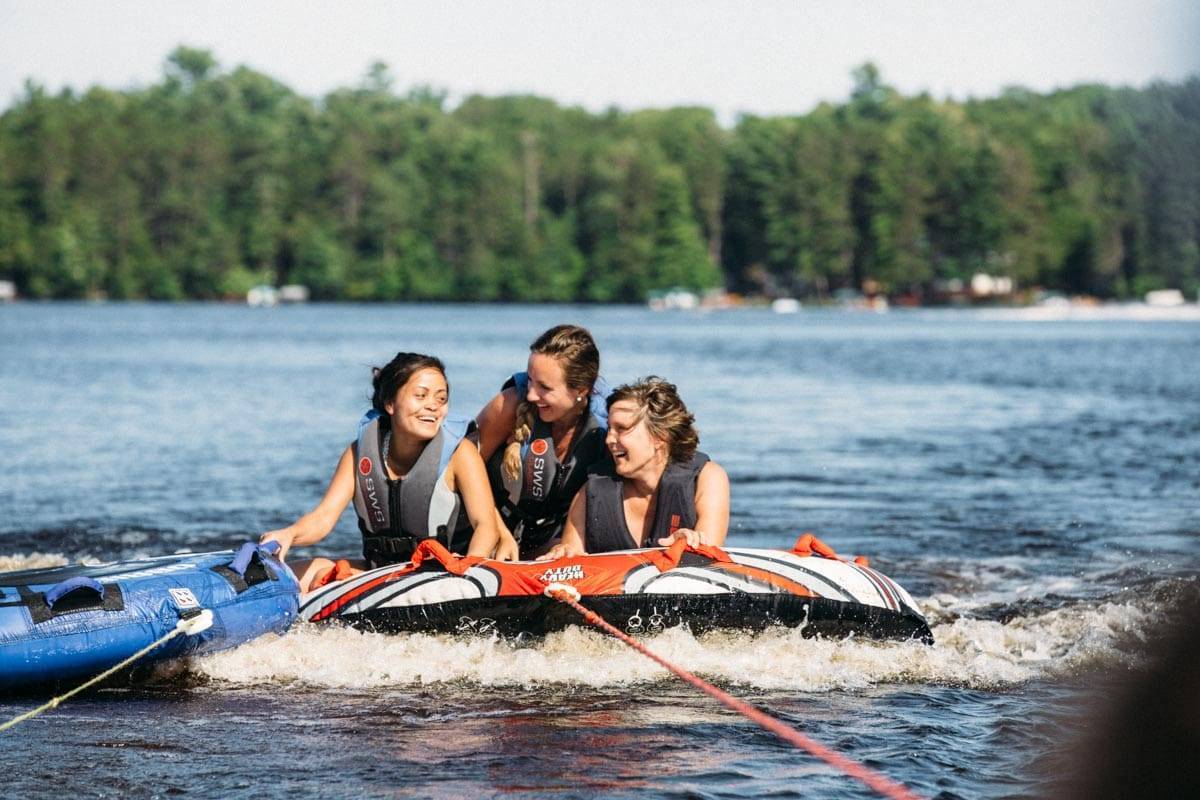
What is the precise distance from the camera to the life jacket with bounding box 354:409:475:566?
640cm

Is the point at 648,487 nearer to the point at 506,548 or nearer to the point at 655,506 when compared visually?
the point at 655,506

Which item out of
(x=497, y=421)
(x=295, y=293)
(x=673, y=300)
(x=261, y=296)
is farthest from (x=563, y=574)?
(x=295, y=293)

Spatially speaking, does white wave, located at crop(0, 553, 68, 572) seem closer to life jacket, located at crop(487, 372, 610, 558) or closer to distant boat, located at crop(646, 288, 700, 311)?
life jacket, located at crop(487, 372, 610, 558)

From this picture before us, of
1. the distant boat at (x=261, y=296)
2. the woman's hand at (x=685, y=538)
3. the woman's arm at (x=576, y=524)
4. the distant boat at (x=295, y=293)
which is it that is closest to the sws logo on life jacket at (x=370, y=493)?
the woman's arm at (x=576, y=524)

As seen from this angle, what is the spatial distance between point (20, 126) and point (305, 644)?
A: 369ft

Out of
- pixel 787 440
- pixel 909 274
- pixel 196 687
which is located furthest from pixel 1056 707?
pixel 909 274

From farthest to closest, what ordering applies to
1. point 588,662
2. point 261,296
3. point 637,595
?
point 261,296 → point 588,662 → point 637,595

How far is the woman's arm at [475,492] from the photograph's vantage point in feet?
20.9

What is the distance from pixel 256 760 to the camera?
477 cm

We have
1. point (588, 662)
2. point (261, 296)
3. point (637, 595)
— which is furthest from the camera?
point (261, 296)

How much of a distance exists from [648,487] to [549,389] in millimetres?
612

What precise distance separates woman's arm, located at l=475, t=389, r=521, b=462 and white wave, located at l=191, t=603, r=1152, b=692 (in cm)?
101

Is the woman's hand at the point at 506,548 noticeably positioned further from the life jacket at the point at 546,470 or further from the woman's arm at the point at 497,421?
the woman's arm at the point at 497,421

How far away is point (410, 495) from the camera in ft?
21.3
